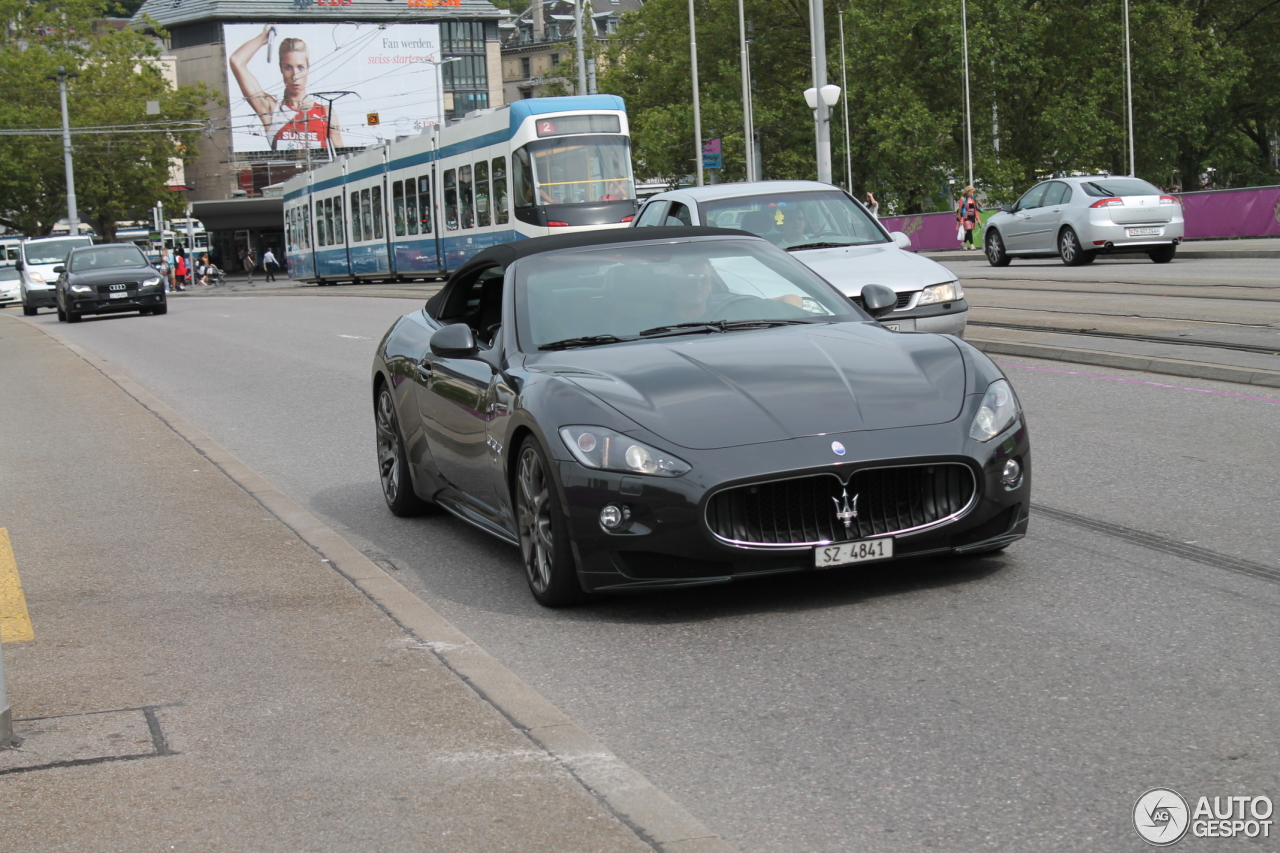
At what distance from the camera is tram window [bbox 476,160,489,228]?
3166 centimetres

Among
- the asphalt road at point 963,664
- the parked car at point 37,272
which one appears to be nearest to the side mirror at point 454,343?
the asphalt road at point 963,664

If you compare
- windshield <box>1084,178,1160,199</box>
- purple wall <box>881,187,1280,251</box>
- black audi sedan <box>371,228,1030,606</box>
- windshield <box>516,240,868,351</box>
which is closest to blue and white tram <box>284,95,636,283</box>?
windshield <box>1084,178,1160,199</box>

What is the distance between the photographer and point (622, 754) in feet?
13.3

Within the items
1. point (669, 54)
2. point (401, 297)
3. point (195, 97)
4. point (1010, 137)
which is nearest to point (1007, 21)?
point (1010, 137)

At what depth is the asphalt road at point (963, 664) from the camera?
3.57 m

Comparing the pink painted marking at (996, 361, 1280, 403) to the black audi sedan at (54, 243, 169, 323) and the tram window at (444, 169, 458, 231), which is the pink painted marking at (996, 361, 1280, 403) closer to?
the tram window at (444, 169, 458, 231)

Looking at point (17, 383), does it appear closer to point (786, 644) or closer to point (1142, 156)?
point (786, 644)

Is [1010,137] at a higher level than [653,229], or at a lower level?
higher

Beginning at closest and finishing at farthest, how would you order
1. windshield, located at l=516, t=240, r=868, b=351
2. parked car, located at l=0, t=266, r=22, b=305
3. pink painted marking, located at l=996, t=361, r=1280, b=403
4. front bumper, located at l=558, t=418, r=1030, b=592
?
front bumper, located at l=558, t=418, r=1030, b=592
windshield, located at l=516, t=240, r=868, b=351
pink painted marking, located at l=996, t=361, r=1280, b=403
parked car, located at l=0, t=266, r=22, b=305

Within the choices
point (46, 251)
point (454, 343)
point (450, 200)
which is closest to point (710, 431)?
point (454, 343)

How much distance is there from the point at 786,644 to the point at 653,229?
8.95 ft

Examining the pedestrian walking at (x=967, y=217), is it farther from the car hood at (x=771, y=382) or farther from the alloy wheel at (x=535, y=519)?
the alloy wheel at (x=535, y=519)

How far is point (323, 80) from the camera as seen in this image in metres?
113

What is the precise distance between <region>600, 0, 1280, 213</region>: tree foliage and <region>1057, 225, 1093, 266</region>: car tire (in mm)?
31322
